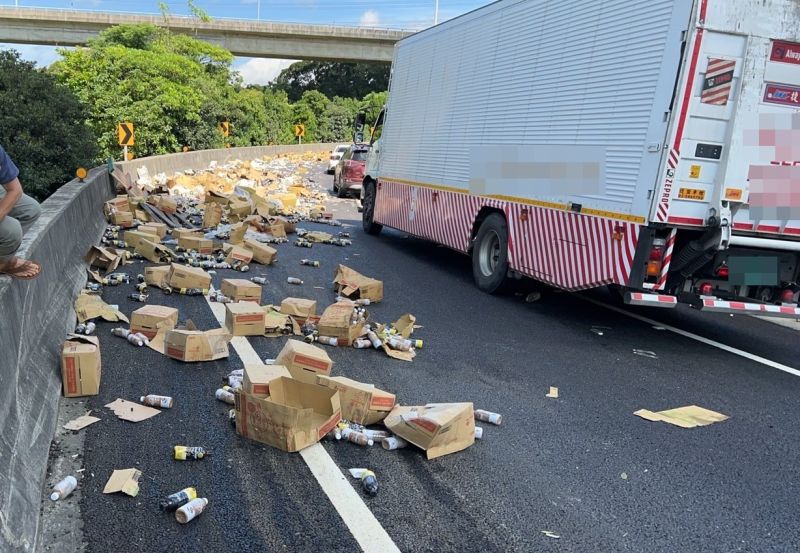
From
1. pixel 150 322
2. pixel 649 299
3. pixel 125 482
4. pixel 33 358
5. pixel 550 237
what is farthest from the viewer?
pixel 550 237

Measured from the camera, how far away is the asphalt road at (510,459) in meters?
3.17

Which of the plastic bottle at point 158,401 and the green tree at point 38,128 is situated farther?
the green tree at point 38,128

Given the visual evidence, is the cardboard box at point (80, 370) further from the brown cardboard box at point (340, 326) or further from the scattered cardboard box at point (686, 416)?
the scattered cardboard box at point (686, 416)

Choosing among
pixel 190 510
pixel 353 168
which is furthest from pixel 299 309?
pixel 353 168

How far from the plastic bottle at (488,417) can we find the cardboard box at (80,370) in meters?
2.72

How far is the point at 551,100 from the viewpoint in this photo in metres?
7.65

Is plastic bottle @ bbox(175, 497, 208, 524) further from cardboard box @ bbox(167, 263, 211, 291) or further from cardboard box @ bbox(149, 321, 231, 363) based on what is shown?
cardboard box @ bbox(167, 263, 211, 291)

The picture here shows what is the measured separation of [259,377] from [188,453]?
66cm

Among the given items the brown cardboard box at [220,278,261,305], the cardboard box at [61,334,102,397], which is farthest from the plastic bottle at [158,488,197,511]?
the brown cardboard box at [220,278,261,305]

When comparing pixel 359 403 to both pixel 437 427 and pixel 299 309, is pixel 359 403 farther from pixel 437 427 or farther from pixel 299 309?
pixel 299 309

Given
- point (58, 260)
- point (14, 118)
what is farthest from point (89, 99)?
point (58, 260)

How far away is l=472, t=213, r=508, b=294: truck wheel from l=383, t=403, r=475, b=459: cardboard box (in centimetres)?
457

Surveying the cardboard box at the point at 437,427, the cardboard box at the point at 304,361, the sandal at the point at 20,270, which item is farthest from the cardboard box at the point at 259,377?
the sandal at the point at 20,270

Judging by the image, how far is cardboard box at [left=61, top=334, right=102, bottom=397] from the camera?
4324 millimetres
